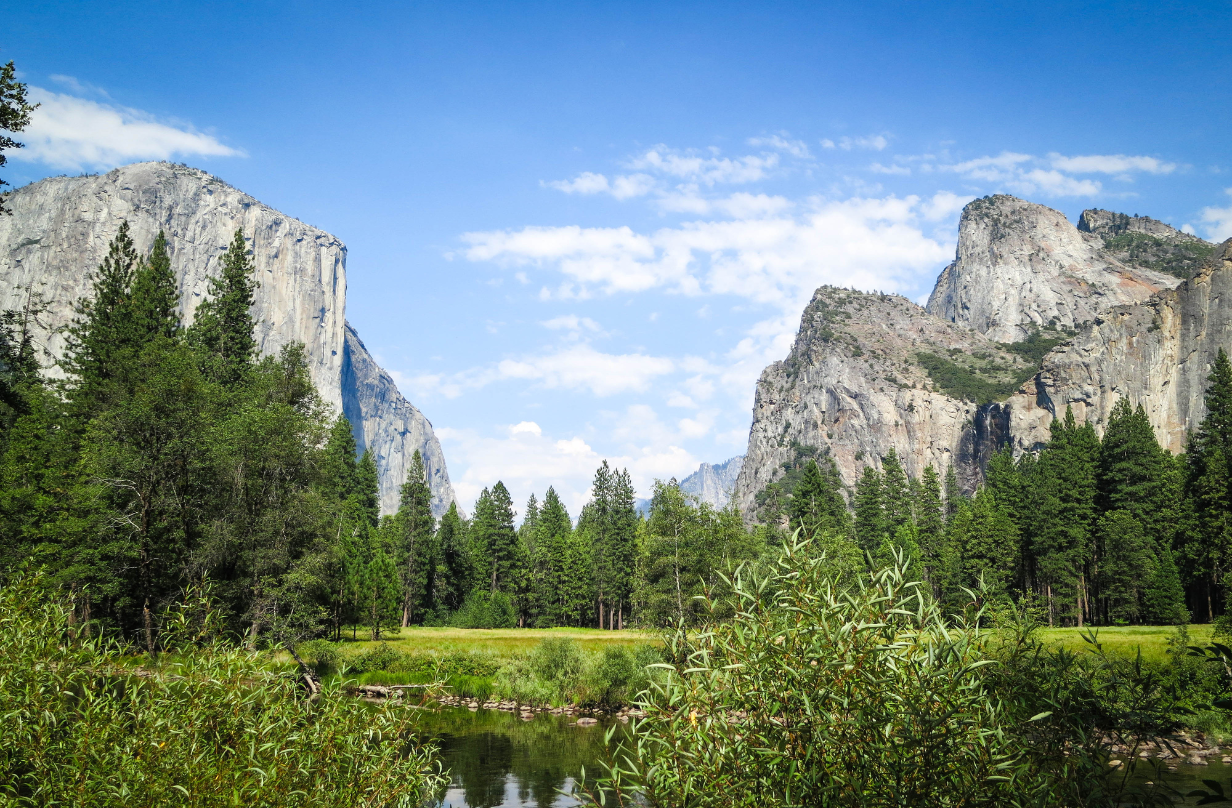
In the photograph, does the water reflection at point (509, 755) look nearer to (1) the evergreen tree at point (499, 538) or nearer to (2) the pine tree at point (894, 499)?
(1) the evergreen tree at point (499, 538)

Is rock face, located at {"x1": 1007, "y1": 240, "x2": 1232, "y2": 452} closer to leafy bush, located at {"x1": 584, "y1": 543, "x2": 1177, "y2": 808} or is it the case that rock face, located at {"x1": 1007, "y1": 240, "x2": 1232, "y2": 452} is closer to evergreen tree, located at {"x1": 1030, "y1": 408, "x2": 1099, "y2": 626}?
evergreen tree, located at {"x1": 1030, "y1": 408, "x2": 1099, "y2": 626}

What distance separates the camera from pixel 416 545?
77375mm

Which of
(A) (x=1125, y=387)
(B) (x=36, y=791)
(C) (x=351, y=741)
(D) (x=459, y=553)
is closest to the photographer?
(B) (x=36, y=791)

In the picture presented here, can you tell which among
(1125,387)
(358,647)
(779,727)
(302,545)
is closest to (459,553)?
(358,647)

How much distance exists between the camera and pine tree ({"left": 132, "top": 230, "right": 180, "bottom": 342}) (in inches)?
1791

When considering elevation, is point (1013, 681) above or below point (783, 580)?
below

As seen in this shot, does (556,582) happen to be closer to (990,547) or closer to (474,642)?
(474,642)

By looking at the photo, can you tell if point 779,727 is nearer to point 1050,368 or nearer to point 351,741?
point 351,741

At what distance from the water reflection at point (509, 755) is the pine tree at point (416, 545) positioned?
4093 cm

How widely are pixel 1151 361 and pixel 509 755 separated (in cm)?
14923

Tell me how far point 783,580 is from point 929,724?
1582 mm

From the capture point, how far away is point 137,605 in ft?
117

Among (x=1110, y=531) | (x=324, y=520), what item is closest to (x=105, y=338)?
(x=324, y=520)

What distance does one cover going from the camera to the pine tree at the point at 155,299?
149 ft
